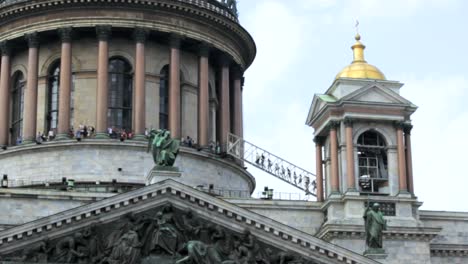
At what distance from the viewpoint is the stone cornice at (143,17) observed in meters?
70.2

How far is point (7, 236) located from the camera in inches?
2020

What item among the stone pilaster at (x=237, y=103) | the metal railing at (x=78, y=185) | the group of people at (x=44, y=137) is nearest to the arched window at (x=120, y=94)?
the group of people at (x=44, y=137)

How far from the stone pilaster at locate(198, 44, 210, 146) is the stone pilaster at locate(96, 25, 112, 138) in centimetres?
544

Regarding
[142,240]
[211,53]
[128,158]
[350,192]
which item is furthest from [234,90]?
[142,240]

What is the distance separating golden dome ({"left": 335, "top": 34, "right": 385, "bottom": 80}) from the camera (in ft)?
211

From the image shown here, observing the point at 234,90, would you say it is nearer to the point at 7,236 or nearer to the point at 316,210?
the point at 316,210

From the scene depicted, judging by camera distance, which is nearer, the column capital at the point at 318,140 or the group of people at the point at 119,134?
the column capital at the point at 318,140

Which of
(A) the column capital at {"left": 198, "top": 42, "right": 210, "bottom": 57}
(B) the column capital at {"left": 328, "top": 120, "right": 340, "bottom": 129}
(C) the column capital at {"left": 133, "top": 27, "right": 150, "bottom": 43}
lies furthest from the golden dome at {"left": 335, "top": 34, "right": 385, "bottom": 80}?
(C) the column capital at {"left": 133, "top": 27, "right": 150, "bottom": 43}

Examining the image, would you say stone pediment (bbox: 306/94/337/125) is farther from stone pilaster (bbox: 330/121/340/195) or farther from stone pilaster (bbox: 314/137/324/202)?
stone pilaster (bbox: 314/137/324/202)

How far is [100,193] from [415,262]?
14949 millimetres

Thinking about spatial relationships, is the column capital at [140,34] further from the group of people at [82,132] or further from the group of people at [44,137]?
the group of people at [44,137]

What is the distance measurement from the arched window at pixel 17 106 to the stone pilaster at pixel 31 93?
1745 millimetres

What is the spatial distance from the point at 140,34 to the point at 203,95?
15.8ft

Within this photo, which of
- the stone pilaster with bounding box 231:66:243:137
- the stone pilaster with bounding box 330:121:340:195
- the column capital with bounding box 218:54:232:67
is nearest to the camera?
the stone pilaster with bounding box 330:121:340:195
